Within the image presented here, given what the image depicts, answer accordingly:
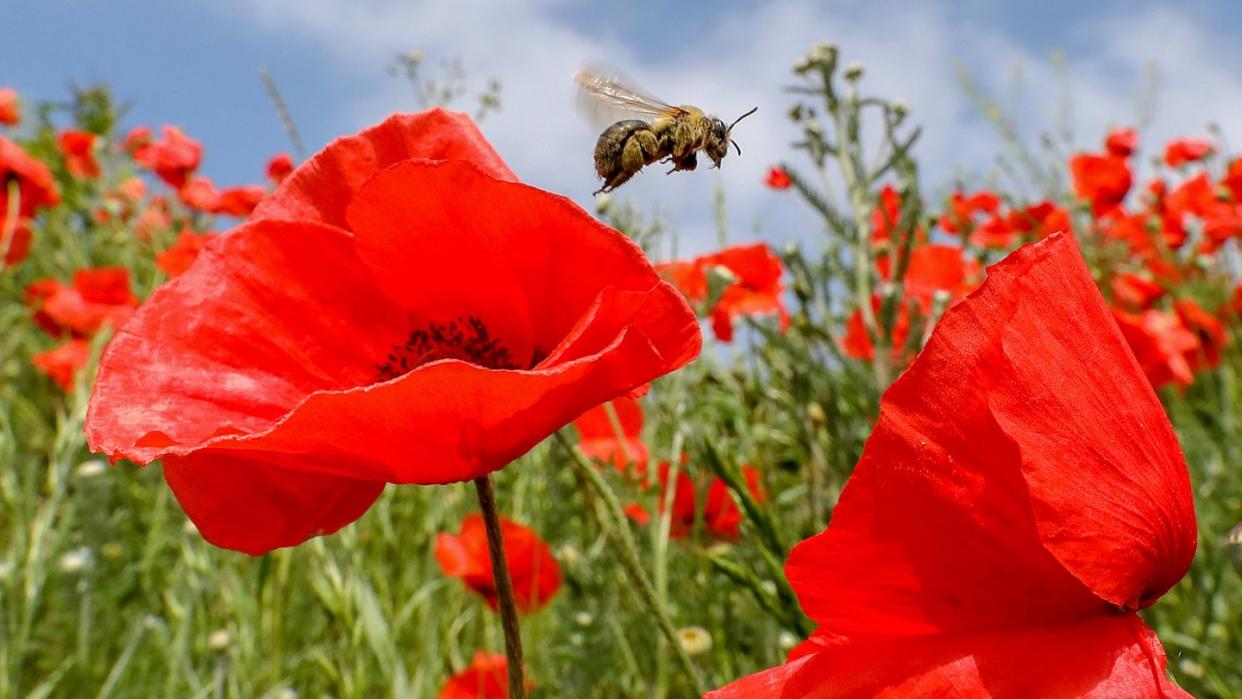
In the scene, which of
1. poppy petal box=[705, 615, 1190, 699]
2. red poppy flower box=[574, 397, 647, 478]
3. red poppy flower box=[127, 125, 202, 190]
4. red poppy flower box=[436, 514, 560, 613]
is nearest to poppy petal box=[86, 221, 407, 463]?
poppy petal box=[705, 615, 1190, 699]

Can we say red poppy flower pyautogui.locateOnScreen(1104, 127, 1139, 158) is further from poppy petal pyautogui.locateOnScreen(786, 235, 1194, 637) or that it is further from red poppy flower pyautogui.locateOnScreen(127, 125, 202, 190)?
poppy petal pyautogui.locateOnScreen(786, 235, 1194, 637)

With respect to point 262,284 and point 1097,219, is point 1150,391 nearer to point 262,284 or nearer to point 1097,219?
point 262,284

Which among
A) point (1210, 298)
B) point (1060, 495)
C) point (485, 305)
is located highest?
point (1210, 298)

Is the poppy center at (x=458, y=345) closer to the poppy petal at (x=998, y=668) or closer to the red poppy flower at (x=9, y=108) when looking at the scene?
the poppy petal at (x=998, y=668)

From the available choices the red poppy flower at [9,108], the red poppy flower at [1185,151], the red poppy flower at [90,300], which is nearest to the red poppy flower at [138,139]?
the red poppy flower at [9,108]

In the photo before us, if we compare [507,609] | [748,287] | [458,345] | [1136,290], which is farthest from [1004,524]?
[1136,290]

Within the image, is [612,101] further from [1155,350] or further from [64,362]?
[64,362]

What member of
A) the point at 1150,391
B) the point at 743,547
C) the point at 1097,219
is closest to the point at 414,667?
the point at 743,547
